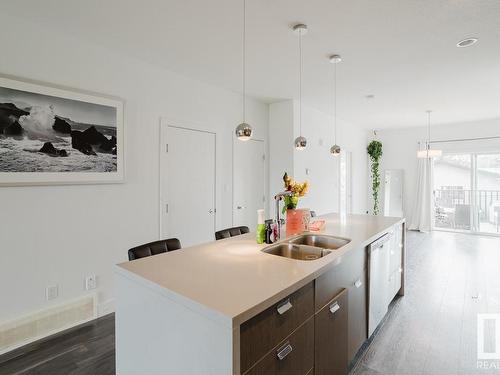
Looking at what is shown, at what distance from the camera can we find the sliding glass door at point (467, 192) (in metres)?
6.72

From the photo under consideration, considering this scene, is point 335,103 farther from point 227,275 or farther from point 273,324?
point 273,324

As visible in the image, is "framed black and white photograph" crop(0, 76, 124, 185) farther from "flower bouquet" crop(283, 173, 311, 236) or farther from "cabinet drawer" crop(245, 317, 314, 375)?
"cabinet drawer" crop(245, 317, 314, 375)

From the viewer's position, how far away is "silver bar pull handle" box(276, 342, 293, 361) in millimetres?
1264

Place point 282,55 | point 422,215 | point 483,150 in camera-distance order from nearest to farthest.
Result: 1. point 282,55
2. point 483,150
3. point 422,215

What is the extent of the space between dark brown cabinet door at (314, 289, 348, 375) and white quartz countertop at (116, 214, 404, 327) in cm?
27

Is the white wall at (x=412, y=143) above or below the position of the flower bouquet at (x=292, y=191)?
above

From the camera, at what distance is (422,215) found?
740 cm

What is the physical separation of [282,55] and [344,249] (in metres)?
2.24

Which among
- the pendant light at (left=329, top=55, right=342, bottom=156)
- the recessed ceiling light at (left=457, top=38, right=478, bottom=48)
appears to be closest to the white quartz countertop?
the pendant light at (left=329, top=55, right=342, bottom=156)

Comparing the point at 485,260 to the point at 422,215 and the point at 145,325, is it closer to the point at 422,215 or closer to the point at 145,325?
the point at 422,215

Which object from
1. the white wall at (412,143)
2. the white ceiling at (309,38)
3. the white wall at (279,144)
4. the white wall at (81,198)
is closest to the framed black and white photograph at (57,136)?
the white wall at (81,198)

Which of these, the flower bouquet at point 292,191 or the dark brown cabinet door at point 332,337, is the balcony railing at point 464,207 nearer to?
the flower bouquet at point 292,191

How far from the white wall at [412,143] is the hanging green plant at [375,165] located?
21 centimetres

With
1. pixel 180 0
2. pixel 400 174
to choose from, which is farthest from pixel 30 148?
pixel 400 174
